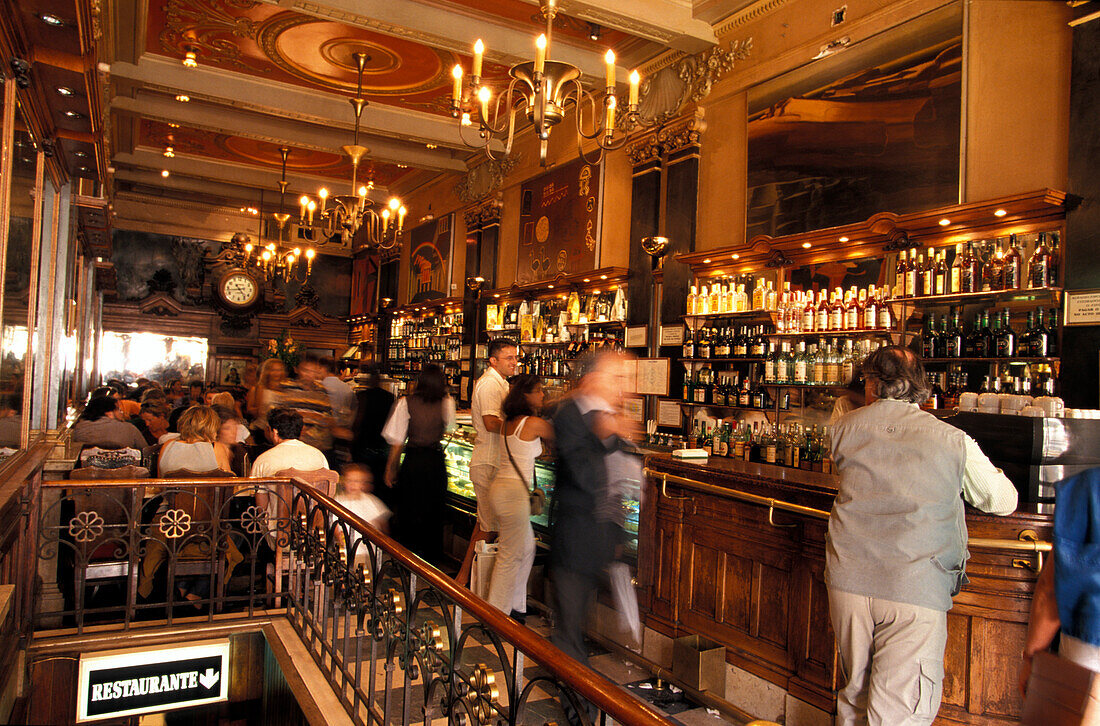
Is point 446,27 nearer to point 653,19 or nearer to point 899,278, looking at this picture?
point 653,19

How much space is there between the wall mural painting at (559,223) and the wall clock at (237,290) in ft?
27.8

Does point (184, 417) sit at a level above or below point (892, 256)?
below

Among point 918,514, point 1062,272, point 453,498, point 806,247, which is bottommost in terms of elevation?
point 453,498

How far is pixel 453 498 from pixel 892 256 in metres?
4.29

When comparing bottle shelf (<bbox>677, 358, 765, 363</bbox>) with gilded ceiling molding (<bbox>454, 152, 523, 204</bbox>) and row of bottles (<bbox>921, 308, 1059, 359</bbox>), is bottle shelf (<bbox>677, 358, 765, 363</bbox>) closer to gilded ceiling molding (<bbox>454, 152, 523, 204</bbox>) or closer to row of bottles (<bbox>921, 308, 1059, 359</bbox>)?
row of bottles (<bbox>921, 308, 1059, 359</bbox>)

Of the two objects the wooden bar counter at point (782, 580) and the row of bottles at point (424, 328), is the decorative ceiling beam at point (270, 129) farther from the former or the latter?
the wooden bar counter at point (782, 580)

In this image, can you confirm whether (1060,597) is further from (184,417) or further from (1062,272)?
(184,417)

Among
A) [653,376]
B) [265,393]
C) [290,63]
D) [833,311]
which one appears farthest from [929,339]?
[290,63]

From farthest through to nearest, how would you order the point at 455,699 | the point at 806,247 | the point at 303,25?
the point at 303,25 < the point at 806,247 < the point at 455,699

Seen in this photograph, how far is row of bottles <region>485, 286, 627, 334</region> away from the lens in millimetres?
8148

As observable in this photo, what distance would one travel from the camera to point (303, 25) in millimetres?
7801

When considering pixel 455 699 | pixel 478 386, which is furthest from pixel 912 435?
pixel 478 386

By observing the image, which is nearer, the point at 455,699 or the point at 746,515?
the point at 455,699

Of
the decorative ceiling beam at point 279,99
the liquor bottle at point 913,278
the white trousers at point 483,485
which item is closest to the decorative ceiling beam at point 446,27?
the decorative ceiling beam at point 279,99
